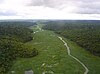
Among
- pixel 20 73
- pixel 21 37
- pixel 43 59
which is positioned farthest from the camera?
pixel 21 37

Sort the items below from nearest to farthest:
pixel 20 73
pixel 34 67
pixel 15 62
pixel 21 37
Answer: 1. pixel 20 73
2. pixel 34 67
3. pixel 15 62
4. pixel 21 37

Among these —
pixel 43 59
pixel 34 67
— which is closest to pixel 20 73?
pixel 34 67

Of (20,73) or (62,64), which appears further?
(62,64)

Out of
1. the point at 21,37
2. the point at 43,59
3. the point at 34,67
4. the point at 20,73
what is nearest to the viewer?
the point at 20,73

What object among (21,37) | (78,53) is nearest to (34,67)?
(78,53)

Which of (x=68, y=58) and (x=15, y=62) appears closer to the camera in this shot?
(x=15, y=62)

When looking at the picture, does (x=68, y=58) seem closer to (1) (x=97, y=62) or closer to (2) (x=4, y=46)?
(1) (x=97, y=62)

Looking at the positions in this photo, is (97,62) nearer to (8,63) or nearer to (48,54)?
(48,54)

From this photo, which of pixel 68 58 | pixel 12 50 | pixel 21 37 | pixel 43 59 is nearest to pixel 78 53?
pixel 68 58

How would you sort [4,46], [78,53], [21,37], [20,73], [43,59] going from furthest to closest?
[21,37], [78,53], [4,46], [43,59], [20,73]
